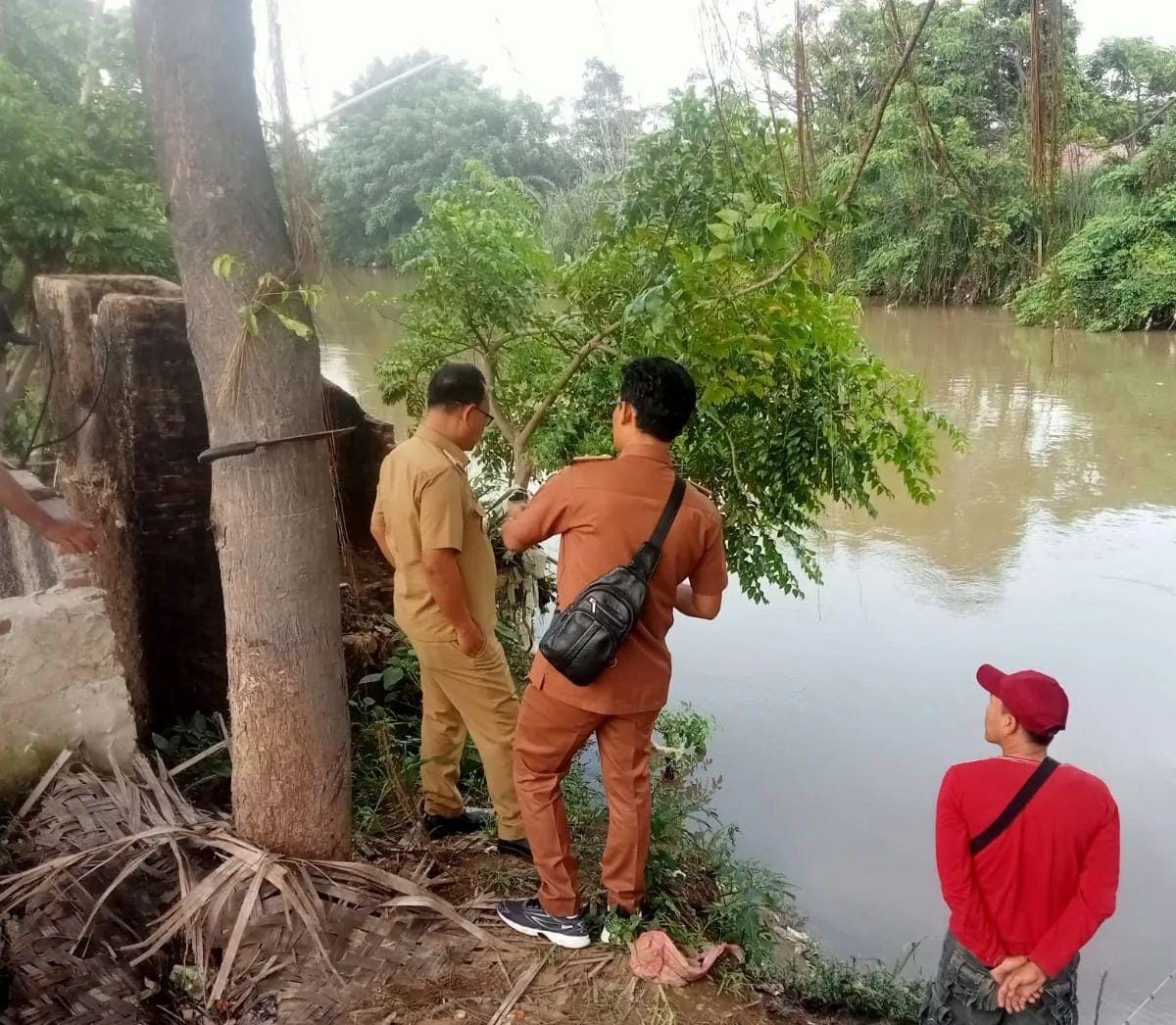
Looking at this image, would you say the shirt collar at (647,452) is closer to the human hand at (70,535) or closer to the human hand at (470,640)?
the human hand at (470,640)

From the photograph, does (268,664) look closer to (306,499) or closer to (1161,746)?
(306,499)

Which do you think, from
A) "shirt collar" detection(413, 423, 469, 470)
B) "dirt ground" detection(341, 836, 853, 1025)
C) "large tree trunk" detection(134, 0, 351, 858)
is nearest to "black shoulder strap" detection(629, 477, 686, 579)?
"shirt collar" detection(413, 423, 469, 470)

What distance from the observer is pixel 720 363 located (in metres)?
3.69

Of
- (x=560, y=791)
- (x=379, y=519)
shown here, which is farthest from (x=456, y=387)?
(x=560, y=791)

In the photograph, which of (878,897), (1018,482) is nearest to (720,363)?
(878,897)

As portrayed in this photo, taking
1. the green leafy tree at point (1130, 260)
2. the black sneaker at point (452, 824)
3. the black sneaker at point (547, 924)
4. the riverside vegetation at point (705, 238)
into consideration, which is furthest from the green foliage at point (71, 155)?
the green leafy tree at point (1130, 260)

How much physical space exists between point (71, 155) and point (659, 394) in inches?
187

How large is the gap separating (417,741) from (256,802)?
129 cm

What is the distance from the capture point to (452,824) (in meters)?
3.17

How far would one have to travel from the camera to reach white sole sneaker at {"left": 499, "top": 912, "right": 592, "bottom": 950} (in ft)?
8.24

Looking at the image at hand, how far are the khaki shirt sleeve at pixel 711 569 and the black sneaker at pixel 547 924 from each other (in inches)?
37.7

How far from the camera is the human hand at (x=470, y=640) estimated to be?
2729mm

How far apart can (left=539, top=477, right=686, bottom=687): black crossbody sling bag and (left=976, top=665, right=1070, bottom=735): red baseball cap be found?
0.85m

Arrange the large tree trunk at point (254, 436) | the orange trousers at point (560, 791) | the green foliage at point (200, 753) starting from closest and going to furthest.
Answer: the large tree trunk at point (254, 436) → the orange trousers at point (560, 791) → the green foliage at point (200, 753)
